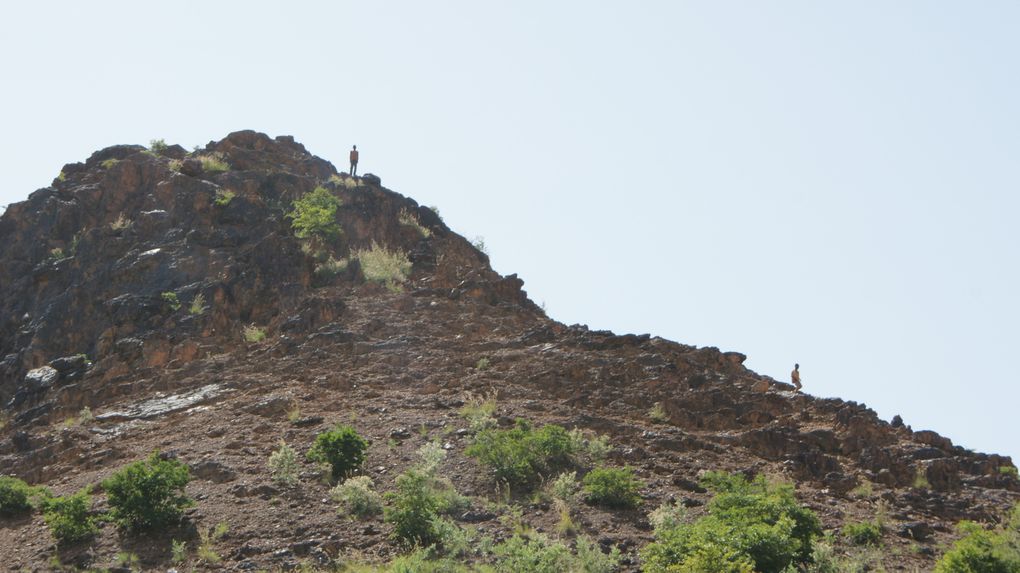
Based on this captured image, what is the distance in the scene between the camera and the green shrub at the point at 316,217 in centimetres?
2747

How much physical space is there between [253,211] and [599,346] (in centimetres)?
928

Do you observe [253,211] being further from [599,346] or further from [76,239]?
[599,346]

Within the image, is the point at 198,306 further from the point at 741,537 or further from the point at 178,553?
the point at 741,537

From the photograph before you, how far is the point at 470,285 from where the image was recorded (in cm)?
2569

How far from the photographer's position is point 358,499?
16953 millimetres

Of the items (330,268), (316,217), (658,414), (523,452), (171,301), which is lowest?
(523,452)

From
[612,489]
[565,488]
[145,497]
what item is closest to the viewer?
[145,497]

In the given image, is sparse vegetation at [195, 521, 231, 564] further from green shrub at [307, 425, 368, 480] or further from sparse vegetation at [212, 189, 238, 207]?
sparse vegetation at [212, 189, 238, 207]

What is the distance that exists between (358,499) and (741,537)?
17.4 ft

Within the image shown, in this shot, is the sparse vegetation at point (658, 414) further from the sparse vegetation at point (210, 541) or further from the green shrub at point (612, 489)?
the sparse vegetation at point (210, 541)

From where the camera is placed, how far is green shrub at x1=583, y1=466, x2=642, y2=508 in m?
17.1

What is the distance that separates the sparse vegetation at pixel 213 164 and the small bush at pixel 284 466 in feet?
42.6

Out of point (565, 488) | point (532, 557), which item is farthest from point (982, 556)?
point (565, 488)

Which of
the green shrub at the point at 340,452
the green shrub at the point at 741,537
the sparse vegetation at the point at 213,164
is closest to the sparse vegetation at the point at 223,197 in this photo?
the sparse vegetation at the point at 213,164
